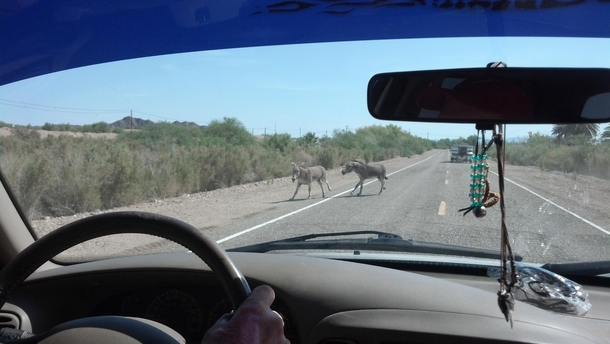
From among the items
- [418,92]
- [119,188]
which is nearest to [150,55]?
[418,92]

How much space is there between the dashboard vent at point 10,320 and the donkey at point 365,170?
4871 mm

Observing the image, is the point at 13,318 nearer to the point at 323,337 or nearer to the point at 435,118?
the point at 323,337

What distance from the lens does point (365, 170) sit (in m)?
8.13

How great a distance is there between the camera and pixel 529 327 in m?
2.99

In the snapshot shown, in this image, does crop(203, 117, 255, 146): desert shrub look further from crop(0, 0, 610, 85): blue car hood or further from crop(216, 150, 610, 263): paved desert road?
crop(0, 0, 610, 85): blue car hood

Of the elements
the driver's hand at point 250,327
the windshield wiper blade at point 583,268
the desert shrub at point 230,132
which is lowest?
the windshield wiper blade at point 583,268

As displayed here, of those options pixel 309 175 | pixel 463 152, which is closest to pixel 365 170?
pixel 309 175

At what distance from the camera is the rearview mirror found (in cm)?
255

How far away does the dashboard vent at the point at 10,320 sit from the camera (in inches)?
138

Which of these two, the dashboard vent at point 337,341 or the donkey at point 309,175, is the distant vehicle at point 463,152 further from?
the donkey at point 309,175

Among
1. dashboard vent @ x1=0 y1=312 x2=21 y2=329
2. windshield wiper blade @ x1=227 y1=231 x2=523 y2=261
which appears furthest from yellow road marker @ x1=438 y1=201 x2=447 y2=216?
dashboard vent @ x1=0 y1=312 x2=21 y2=329

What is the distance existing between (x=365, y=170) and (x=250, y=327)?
6686 mm

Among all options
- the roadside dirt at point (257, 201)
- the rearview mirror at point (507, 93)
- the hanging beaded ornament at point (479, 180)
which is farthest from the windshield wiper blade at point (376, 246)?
the rearview mirror at point (507, 93)

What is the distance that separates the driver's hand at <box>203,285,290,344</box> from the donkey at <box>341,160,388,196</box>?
20.1 feet
